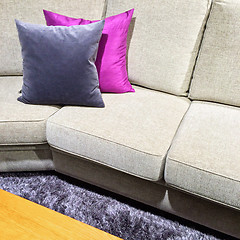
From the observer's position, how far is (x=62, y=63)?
1.32 metres

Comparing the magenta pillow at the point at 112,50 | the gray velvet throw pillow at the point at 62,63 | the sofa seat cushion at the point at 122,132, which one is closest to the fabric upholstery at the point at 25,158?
the sofa seat cushion at the point at 122,132

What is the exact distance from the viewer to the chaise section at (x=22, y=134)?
1327 mm

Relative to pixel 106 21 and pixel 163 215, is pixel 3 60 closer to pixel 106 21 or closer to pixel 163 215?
pixel 106 21

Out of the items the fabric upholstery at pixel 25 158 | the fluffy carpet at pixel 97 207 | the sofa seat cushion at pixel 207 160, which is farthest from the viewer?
the fabric upholstery at pixel 25 158

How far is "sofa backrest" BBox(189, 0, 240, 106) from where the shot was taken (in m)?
1.37

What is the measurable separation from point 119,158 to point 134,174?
93 millimetres

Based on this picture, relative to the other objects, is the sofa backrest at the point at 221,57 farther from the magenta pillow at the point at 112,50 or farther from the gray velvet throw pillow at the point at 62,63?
the gray velvet throw pillow at the point at 62,63

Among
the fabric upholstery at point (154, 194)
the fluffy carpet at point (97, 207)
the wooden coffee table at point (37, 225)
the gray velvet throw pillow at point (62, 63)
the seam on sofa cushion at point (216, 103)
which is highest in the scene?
the gray velvet throw pillow at point (62, 63)

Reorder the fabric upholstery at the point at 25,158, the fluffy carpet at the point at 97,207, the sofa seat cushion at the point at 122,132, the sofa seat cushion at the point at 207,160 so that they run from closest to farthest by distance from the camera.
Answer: the sofa seat cushion at the point at 207,160, the sofa seat cushion at the point at 122,132, the fluffy carpet at the point at 97,207, the fabric upholstery at the point at 25,158

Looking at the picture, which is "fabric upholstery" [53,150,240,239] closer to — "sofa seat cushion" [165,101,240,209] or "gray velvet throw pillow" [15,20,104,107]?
"sofa seat cushion" [165,101,240,209]

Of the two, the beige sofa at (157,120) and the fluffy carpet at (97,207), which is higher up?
the beige sofa at (157,120)

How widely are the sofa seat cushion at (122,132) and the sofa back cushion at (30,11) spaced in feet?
2.00

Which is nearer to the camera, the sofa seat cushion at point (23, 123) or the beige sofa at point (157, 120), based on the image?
the beige sofa at point (157, 120)

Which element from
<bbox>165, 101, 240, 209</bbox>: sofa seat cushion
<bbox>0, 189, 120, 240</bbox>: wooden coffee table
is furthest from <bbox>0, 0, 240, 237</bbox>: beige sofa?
<bbox>0, 189, 120, 240</bbox>: wooden coffee table
